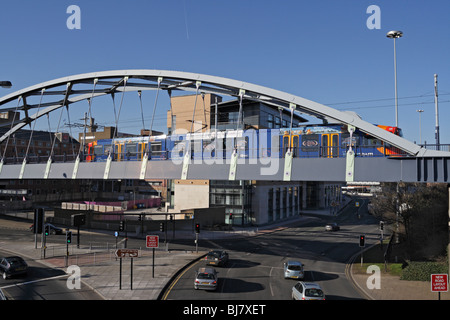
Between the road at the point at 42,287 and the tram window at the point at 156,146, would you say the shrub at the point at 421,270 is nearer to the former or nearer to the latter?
the road at the point at 42,287

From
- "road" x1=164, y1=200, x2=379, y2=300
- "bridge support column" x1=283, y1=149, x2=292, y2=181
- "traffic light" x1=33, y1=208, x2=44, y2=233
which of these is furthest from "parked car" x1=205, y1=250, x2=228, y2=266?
"traffic light" x1=33, y1=208, x2=44, y2=233

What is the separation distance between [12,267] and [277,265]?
20476mm

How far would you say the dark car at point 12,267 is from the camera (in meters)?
23.4

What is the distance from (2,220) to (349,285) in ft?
182

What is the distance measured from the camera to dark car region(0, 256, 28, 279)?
76.7 feet

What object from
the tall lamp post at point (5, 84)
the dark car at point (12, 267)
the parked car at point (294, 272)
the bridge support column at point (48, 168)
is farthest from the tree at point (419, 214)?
the bridge support column at point (48, 168)

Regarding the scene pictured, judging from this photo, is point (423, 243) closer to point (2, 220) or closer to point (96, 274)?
point (96, 274)

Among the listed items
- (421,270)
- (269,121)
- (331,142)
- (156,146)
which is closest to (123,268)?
(156,146)

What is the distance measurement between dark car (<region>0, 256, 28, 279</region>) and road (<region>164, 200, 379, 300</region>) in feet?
35.9

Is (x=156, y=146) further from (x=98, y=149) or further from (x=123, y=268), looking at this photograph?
(x=123, y=268)

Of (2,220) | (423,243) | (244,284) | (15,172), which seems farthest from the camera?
(2,220)

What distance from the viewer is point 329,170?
2175 cm
